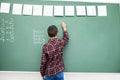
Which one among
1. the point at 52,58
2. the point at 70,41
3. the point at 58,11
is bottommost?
the point at 52,58

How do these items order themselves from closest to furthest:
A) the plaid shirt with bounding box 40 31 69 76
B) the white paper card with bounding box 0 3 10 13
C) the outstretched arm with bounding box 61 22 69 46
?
the plaid shirt with bounding box 40 31 69 76 → the outstretched arm with bounding box 61 22 69 46 → the white paper card with bounding box 0 3 10 13

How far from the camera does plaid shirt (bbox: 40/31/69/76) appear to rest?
238cm

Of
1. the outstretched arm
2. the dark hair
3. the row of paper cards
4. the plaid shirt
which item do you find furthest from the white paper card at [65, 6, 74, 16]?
the plaid shirt

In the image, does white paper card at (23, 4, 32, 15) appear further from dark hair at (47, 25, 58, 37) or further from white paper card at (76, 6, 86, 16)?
white paper card at (76, 6, 86, 16)

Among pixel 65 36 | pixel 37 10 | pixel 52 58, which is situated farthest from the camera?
pixel 37 10

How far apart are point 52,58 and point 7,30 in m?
0.74

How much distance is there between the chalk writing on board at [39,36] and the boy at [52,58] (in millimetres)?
211

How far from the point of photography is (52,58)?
2.40m

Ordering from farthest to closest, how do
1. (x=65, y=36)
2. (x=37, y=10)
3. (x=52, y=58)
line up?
(x=37, y=10), (x=65, y=36), (x=52, y=58)

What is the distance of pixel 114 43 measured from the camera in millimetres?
2721

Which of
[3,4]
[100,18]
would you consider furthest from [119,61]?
[3,4]

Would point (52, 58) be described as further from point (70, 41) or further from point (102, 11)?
point (102, 11)

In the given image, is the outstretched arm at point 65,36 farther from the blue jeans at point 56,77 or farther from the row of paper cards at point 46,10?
the blue jeans at point 56,77

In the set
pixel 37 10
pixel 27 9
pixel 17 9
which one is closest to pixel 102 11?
pixel 37 10
